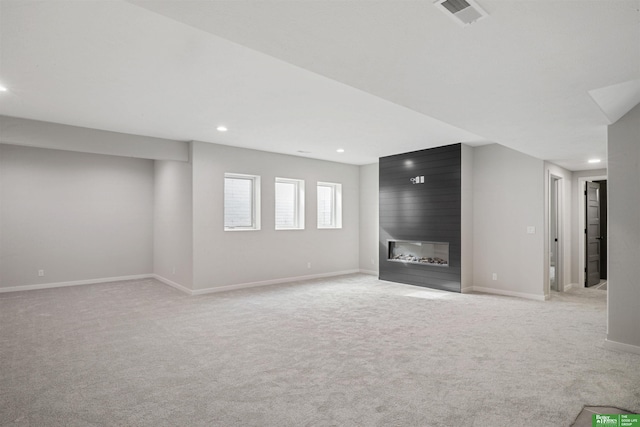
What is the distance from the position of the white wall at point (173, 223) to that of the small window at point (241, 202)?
0.70 meters

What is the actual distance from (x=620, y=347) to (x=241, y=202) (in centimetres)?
569

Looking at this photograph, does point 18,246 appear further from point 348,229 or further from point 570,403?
point 570,403

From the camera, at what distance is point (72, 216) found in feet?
22.2

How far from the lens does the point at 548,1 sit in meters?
1.67

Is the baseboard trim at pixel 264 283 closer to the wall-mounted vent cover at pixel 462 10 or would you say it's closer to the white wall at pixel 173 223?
→ the white wall at pixel 173 223

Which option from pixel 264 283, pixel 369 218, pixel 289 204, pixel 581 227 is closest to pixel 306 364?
pixel 264 283

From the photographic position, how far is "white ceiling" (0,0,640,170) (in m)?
1.81

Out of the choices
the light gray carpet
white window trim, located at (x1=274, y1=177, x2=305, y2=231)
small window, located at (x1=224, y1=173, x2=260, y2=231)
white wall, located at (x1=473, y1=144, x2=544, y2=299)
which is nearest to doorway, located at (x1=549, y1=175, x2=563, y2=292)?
white wall, located at (x1=473, y1=144, x2=544, y2=299)

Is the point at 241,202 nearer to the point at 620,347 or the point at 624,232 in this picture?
the point at 624,232

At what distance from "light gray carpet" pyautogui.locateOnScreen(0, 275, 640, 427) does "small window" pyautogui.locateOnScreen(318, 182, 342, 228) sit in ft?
10.5

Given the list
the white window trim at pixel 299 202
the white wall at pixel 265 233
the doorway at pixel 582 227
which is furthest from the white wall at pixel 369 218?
the doorway at pixel 582 227

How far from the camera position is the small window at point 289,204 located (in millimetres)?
7473

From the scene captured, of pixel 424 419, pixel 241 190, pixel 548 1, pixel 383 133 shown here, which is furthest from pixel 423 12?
pixel 241 190

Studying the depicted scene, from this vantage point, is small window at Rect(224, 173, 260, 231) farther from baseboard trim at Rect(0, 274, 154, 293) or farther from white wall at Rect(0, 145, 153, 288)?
baseboard trim at Rect(0, 274, 154, 293)
